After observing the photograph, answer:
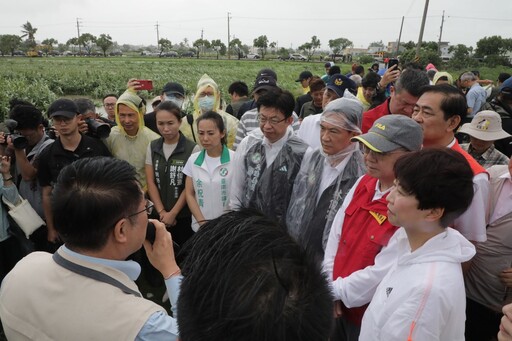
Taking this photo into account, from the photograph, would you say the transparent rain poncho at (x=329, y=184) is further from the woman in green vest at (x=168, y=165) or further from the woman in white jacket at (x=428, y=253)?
the woman in green vest at (x=168, y=165)

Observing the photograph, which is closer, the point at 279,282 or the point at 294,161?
the point at 279,282

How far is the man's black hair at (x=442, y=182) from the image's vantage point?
1364mm

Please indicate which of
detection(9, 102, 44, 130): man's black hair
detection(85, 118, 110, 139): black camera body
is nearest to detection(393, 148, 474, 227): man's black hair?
detection(85, 118, 110, 139): black camera body

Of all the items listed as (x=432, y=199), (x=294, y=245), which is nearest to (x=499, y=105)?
(x=432, y=199)

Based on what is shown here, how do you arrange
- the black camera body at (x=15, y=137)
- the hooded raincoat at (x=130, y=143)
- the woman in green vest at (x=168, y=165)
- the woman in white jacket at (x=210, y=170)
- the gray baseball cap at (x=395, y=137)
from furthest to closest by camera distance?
the hooded raincoat at (x=130, y=143) < the woman in green vest at (x=168, y=165) < the woman in white jacket at (x=210, y=170) < the black camera body at (x=15, y=137) < the gray baseball cap at (x=395, y=137)

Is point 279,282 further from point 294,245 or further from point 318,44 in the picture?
point 318,44

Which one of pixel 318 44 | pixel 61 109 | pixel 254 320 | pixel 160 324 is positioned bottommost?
pixel 160 324

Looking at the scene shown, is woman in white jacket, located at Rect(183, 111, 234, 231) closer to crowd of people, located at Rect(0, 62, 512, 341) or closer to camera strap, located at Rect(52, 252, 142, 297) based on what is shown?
crowd of people, located at Rect(0, 62, 512, 341)

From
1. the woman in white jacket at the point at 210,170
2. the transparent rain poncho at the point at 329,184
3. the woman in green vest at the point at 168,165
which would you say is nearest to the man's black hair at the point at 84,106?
the woman in green vest at the point at 168,165

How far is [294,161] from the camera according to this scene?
2631 millimetres

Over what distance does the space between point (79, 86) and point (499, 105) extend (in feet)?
76.0

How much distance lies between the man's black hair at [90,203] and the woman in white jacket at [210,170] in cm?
172

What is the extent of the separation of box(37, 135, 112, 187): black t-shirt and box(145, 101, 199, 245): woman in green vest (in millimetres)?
574

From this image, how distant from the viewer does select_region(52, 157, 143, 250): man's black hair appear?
123 centimetres
